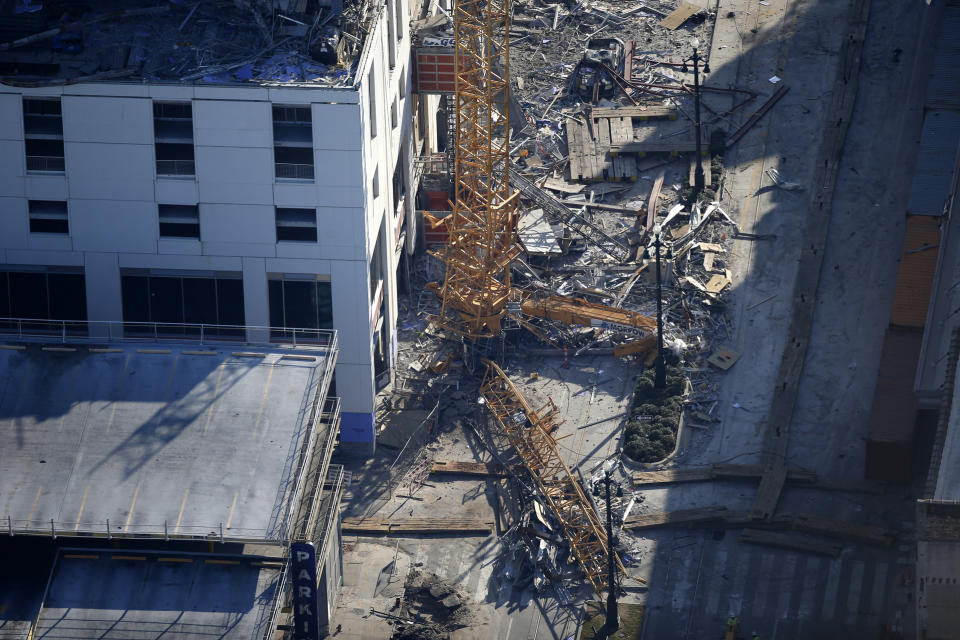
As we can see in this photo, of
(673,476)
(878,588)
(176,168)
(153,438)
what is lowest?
(878,588)

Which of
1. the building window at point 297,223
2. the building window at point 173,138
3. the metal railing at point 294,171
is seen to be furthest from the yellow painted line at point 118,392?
the metal railing at point 294,171

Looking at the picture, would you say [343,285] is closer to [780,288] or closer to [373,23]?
[373,23]

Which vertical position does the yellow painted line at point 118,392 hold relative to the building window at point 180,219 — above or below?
below

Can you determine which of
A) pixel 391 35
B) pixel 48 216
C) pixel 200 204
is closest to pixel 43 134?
pixel 48 216

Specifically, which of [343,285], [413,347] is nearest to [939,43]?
[413,347]

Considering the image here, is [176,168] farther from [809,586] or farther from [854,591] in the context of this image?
[854,591]

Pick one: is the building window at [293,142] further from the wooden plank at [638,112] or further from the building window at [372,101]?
the wooden plank at [638,112]

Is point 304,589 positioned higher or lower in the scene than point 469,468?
higher
